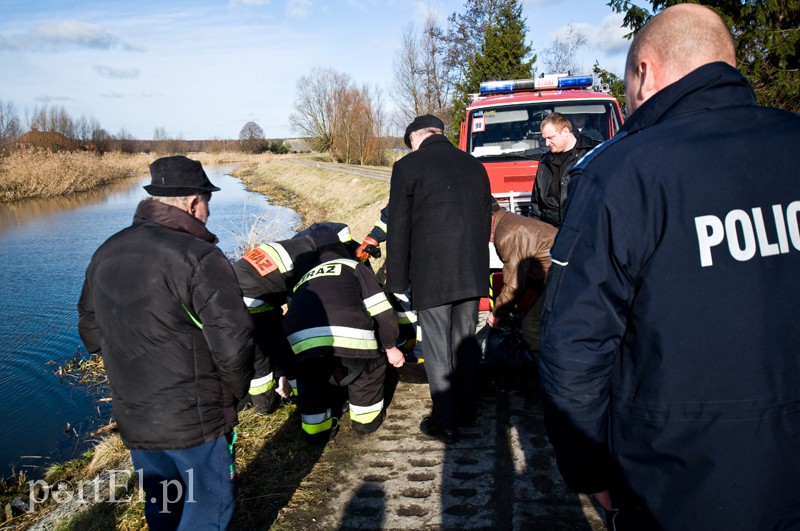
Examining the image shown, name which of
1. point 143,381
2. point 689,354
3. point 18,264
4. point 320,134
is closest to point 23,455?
point 143,381

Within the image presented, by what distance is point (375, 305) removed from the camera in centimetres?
388

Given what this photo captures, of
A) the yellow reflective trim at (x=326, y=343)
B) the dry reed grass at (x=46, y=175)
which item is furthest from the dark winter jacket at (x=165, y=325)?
the dry reed grass at (x=46, y=175)

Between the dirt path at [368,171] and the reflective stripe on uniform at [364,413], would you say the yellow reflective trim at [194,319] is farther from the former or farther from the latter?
the dirt path at [368,171]

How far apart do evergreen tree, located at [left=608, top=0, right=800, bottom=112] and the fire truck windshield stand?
6637mm

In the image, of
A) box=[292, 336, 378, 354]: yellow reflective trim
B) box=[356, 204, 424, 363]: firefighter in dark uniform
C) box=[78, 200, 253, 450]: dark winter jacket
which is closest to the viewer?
box=[78, 200, 253, 450]: dark winter jacket

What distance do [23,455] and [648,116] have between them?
6.52 m

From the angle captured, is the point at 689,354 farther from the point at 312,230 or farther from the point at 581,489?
the point at 312,230

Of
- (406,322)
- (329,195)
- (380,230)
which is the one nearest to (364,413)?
(406,322)

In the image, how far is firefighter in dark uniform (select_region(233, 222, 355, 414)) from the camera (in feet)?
14.0

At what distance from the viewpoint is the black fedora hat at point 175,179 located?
2.48 metres

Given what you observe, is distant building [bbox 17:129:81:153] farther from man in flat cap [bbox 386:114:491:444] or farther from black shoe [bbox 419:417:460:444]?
black shoe [bbox 419:417:460:444]

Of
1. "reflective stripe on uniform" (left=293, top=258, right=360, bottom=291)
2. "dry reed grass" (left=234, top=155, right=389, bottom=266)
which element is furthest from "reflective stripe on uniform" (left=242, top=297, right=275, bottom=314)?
"dry reed grass" (left=234, top=155, right=389, bottom=266)

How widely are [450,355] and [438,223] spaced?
90 centimetres

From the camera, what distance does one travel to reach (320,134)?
170 feet
